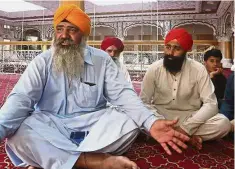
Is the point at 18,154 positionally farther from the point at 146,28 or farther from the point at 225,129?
the point at 146,28

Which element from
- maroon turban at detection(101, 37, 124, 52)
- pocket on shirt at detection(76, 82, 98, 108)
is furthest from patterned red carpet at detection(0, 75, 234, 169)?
maroon turban at detection(101, 37, 124, 52)

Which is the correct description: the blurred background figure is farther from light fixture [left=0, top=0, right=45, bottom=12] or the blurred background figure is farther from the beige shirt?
light fixture [left=0, top=0, right=45, bottom=12]

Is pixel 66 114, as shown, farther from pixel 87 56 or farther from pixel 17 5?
pixel 17 5

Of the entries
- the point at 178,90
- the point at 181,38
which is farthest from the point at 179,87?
the point at 181,38

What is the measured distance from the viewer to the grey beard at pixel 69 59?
1.52 metres

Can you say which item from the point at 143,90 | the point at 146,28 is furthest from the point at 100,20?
the point at 143,90

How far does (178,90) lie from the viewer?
190 centimetres

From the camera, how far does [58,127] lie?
1.41 m

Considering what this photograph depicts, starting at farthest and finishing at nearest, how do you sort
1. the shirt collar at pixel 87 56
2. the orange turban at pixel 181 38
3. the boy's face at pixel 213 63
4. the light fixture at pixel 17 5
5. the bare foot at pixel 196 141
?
the light fixture at pixel 17 5 < the boy's face at pixel 213 63 < the orange turban at pixel 181 38 < the bare foot at pixel 196 141 < the shirt collar at pixel 87 56

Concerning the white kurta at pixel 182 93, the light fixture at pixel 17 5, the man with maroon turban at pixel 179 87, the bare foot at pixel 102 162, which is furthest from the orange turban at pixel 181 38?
the light fixture at pixel 17 5

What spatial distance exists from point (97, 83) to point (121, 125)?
306 millimetres

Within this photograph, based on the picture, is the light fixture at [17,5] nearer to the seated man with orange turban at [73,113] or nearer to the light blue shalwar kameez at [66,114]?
the seated man with orange turban at [73,113]

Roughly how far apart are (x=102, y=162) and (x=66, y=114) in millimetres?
377

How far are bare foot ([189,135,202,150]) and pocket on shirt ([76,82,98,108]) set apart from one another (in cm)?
68
